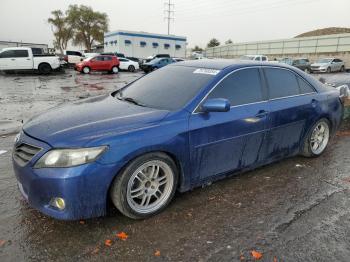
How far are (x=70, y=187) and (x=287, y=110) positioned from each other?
2.95m

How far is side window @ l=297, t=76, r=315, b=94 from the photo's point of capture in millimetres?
4613

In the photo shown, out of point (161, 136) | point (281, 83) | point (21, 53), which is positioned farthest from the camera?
point (21, 53)

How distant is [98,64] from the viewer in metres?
26.5

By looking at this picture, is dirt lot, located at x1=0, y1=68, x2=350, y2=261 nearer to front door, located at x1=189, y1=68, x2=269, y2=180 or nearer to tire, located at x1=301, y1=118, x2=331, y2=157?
front door, located at x1=189, y1=68, x2=269, y2=180

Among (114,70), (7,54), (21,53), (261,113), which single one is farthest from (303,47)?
(261,113)

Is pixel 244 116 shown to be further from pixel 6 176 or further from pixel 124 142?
pixel 6 176

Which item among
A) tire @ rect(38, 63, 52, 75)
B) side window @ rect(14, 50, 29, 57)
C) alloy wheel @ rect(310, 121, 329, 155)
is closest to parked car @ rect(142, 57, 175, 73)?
tire @ rect(38, 63, 52, 75)

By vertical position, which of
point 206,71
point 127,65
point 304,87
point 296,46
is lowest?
point 127,65

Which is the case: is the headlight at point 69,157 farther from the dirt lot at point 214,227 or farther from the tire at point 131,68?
the tire at point 131,68

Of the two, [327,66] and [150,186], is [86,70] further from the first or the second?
[150,186]

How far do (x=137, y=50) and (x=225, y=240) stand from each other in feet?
158

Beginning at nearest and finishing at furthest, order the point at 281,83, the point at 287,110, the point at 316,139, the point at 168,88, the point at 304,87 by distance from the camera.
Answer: the point at 168,88, the point at 287,110, the point at 281,83, the point at 304,87, the point at 316,139

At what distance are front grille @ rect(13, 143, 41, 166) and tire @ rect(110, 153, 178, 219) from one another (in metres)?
0.77

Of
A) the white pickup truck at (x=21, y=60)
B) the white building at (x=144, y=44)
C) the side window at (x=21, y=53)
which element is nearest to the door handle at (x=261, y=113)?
the white pickup truck at (x=21, y=60)
